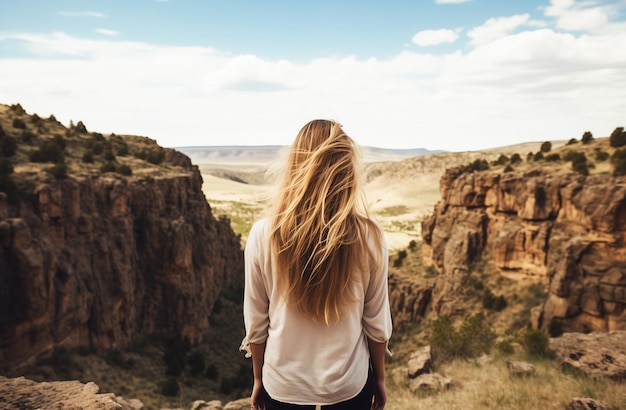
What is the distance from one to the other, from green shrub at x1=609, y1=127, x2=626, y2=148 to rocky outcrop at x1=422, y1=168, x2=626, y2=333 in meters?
5.21

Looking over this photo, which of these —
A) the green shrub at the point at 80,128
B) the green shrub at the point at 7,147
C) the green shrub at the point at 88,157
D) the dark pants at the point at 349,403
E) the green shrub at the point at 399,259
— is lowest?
the green shrub at the point at 399,259

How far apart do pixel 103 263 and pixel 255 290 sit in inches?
1144

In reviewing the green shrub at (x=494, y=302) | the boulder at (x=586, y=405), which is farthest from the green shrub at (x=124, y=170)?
the boulder at (x=586, y=405)

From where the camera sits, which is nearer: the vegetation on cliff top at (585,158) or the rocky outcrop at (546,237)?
the rocky outcrop at (546,237)

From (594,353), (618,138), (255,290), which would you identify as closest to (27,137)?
(255,290)

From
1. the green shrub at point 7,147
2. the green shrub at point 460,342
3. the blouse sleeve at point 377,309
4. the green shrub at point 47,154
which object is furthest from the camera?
the green shrub at point 47,154

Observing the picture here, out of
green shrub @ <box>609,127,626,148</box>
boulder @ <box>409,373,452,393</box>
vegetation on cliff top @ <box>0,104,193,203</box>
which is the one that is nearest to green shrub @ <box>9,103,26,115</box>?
vegetation on cliff top @ <box>0,104,193,203</box>

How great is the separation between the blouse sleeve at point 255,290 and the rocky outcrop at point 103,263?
22077 mm

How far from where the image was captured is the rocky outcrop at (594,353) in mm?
9461

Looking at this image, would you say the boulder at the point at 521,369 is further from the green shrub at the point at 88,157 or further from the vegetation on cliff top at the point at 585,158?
the green shrub at the point at 88,157

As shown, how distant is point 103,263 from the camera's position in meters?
28.6

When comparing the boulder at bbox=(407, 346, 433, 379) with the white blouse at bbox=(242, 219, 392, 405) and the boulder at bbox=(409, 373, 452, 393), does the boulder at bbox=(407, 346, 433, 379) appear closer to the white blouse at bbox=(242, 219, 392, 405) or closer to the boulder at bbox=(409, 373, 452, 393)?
the boulder at bbox=(409, 373, 452, 393)

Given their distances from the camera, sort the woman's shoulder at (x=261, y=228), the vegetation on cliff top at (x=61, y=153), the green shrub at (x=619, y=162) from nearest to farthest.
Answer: the woman's shoulder at (x=261, y=228) < the vegetation on cliff top at (x=61, y=153) < the green shrub at (x=619, y=162)

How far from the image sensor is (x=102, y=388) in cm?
2120
